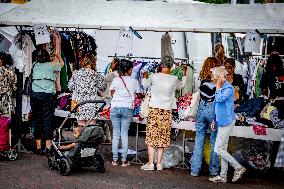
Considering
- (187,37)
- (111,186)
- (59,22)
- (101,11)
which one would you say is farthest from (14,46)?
(187,37)

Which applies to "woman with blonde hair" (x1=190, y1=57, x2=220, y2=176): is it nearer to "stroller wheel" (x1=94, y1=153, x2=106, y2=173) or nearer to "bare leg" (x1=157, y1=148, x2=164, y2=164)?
"bare leg" (x1=157, y1=148, x2=164, y2=164)

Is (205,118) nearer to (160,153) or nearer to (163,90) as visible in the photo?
(163,90)

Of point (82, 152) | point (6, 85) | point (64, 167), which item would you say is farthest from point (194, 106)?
point (6, 85)

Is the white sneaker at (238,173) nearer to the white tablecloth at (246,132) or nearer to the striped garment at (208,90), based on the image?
the white tablecloth at (246,132)

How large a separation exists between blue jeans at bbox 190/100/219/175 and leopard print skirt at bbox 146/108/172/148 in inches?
22.8

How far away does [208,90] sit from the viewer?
9.32 m

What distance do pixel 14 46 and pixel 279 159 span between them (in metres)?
5.60

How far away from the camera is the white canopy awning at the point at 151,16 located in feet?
31.8

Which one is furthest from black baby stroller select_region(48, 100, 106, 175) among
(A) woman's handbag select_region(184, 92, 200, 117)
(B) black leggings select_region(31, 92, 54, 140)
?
(A) woman's handbag select_region(184, 92, 200, 117)

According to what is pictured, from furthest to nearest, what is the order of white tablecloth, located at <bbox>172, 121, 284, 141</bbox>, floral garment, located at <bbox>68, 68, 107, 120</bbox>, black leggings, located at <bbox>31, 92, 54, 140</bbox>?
black leggings, located at <bbox>31, 92, 54, 140</bbox> → floral garment, located at <bbox>68, 68, 107, 120</bbox> → white tablecloth, located at <bbox>172, 121, 284, 141</bbox>

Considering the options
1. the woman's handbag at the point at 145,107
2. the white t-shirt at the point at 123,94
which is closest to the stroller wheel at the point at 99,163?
the white t-shirt at the point at 123,94

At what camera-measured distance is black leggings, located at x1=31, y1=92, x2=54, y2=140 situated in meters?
10.7

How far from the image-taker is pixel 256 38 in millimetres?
9391

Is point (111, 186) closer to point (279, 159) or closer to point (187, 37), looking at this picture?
point (279, 159)
